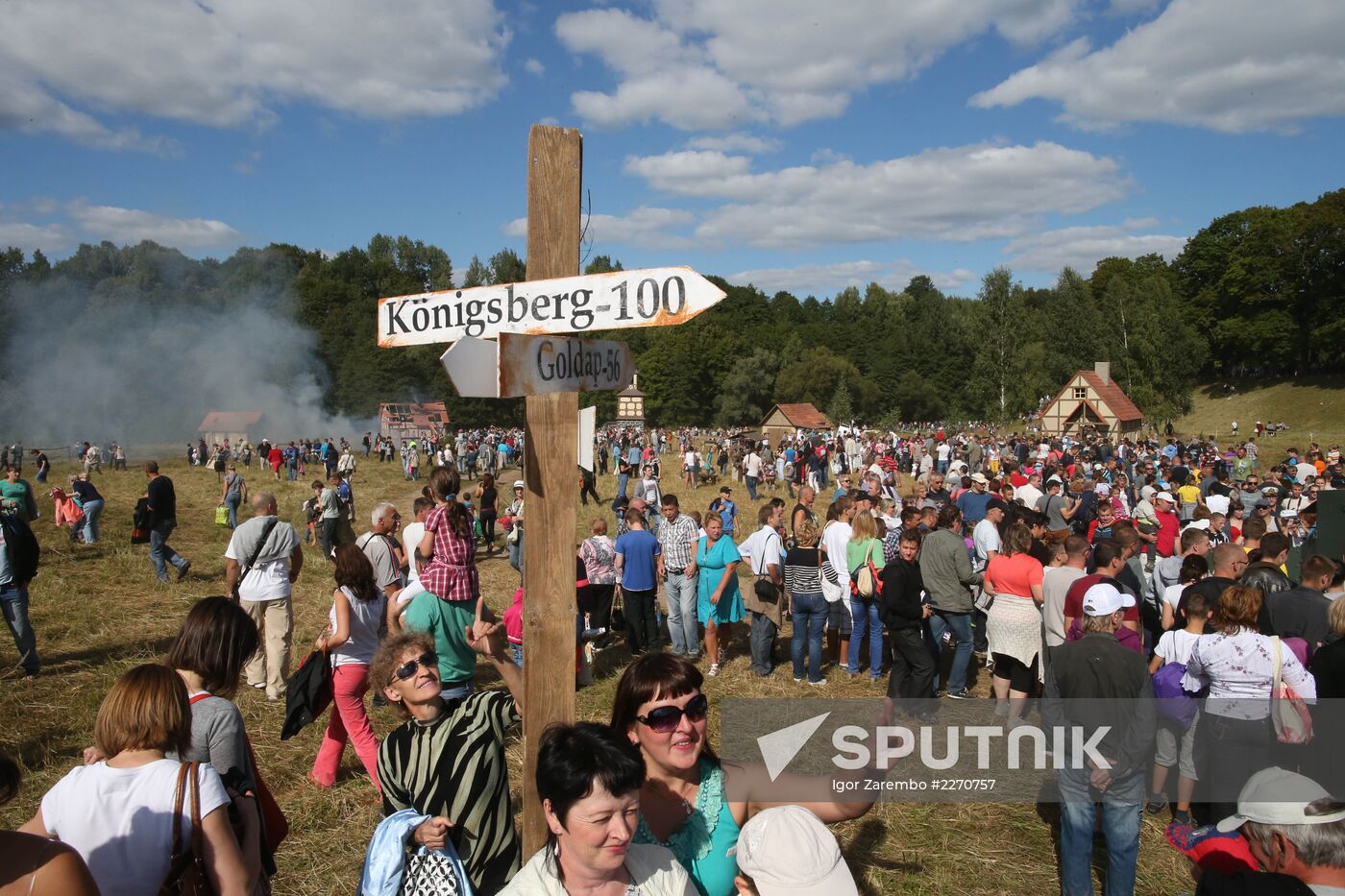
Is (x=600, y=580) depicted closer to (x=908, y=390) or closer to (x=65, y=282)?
(x=908, y=390)

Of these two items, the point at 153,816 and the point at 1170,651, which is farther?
the point at 1170,651

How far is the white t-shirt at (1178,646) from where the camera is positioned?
499cm

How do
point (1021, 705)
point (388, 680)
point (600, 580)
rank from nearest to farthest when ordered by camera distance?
point (388, 680), point (1021, 705), point (600, 580)

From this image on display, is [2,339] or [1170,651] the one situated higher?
[2,339]

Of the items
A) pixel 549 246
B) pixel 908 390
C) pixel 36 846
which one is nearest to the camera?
pixel 36 846

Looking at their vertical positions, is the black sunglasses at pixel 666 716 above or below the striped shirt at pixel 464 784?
Result: above

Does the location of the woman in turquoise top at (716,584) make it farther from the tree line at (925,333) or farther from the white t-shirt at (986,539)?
the tree line at (925,333)

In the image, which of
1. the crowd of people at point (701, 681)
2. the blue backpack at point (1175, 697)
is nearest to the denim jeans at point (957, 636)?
the crowd of people at point (701, 681)

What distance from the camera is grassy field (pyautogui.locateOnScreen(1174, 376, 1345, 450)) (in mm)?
53719

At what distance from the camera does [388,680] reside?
2.94 m

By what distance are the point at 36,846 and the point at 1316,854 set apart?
3.48 meters

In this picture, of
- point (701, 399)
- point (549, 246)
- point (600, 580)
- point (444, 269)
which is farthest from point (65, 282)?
point (549, 246)

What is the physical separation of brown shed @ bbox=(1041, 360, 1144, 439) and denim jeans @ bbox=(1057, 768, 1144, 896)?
47891mm

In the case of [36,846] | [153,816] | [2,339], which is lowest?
[153,816]
